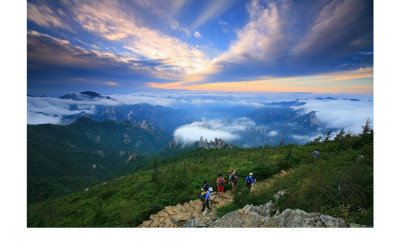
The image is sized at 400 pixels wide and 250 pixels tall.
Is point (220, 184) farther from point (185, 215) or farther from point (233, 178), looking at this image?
point (185, 215)

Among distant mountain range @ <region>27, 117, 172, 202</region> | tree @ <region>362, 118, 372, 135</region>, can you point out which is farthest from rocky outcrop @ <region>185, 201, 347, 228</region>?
distant mountain range @ <region>27, 117, 172, 202</region>

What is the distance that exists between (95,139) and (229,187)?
145208 millimetres

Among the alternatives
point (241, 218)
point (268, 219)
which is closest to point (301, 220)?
point (268, 219)

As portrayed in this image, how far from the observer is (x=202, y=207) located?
480cm

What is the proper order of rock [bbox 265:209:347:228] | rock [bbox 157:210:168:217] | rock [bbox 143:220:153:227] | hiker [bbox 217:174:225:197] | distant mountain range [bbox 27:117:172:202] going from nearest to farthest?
rock [bbox 265:209:347:228]
rock [bbox 143:220:153:227]
rock [bbox 157:210:168:217]
hiker [bbox 217:174:225:197]
distant mountain range [bbox 27:117:172:202]

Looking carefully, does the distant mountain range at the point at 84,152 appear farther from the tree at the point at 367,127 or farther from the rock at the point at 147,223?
the tree at the point at 367,127

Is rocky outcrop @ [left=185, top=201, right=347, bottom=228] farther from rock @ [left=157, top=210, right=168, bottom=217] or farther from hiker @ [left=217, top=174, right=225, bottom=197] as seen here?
hiker @ [left=217, top=174, right=225, bottom=197]

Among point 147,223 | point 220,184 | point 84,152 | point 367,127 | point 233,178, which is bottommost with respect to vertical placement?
point 84,152

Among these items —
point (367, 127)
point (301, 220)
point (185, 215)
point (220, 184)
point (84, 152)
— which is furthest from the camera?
point (84, 152)

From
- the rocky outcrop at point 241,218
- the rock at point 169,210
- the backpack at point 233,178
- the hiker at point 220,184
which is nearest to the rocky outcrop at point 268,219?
the rocky outcrop at point 241,218

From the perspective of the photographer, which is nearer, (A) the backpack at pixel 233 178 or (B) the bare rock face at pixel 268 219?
(B) the bare rock face at pixel 268 219

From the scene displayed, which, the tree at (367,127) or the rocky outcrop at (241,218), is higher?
the tree at (367,127)
